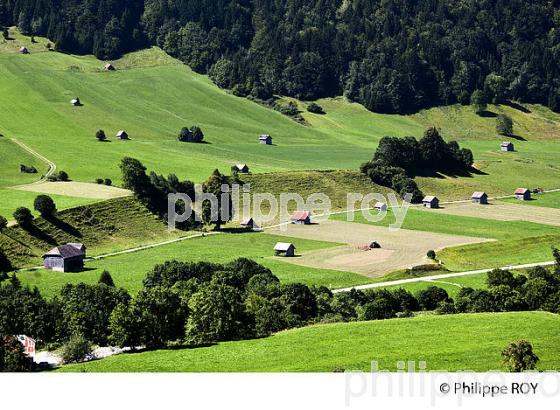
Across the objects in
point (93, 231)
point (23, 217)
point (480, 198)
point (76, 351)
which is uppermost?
point (480, 198)

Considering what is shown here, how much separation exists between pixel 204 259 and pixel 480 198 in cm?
6516

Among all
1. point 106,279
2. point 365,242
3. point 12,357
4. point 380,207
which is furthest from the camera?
point 380,207

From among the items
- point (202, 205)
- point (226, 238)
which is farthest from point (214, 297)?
point (202, 205)

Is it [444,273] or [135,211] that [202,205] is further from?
[444,273]

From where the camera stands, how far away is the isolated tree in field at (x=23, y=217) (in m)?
119

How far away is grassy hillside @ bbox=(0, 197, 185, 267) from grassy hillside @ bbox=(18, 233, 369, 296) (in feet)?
14.1

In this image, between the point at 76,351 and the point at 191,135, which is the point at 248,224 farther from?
the point at 76,351

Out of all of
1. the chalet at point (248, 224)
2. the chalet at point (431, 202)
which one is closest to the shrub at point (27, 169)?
the chalet at point (248, 224)

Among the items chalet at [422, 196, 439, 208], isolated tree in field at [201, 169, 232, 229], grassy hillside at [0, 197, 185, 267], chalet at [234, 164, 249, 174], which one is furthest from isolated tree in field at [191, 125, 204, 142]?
grassy hillside at [0, 197, 185, 267]

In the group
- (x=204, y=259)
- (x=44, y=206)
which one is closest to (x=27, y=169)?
(x=44, y=206)

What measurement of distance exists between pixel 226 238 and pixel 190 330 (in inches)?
2266

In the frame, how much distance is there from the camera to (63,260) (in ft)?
363

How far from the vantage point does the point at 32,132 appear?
182500mm

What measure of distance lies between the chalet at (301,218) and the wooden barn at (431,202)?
1034 inches
